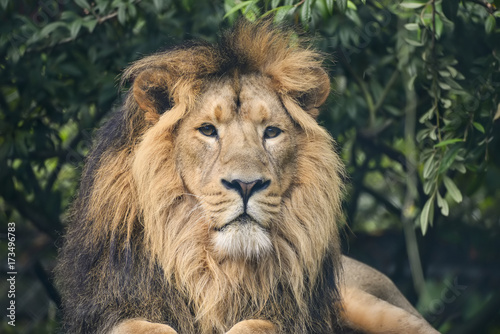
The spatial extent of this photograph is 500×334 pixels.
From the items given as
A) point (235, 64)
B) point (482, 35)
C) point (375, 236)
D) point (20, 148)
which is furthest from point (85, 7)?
point (375, 236)

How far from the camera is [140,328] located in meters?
2.72

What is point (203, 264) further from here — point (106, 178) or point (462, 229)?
point (462, 229)

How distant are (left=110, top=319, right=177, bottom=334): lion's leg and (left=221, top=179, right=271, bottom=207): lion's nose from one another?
559 mm

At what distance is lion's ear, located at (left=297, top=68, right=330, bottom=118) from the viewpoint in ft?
10.2

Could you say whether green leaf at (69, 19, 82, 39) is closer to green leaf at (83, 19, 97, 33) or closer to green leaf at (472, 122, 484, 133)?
green leaf at (83, 19, 97, 33)

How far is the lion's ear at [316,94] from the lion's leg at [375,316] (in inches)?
38.5

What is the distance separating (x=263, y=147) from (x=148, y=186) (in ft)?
1.57

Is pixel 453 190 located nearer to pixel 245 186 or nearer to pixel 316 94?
pixel 316 94

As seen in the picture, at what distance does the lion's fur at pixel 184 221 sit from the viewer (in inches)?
113

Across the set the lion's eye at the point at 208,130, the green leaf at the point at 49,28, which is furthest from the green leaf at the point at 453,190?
the green leaf at the point at 49,28

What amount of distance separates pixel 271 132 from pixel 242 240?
0.48m

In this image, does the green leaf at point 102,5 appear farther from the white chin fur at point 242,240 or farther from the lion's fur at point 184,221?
the white chin fur at point 242,240

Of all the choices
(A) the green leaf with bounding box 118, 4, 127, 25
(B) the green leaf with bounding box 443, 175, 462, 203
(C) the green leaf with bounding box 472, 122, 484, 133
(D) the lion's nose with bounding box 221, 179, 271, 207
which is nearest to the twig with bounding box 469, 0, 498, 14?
(C) the green leaf with bounding box 472, 122, 484, 133

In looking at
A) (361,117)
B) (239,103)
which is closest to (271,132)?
(239,103)
